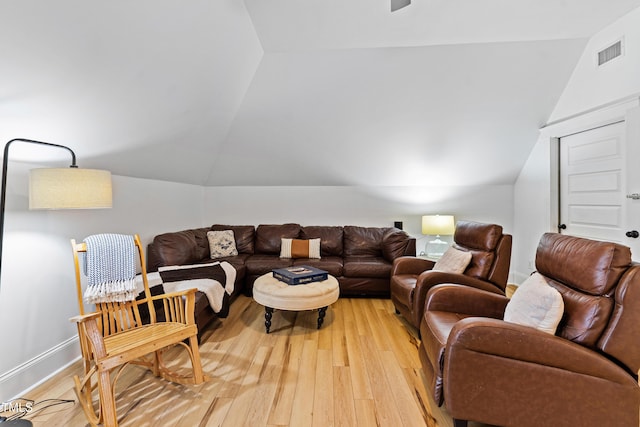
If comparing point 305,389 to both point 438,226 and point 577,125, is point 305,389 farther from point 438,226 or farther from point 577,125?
point 577,125

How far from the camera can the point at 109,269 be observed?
2021 millimetres

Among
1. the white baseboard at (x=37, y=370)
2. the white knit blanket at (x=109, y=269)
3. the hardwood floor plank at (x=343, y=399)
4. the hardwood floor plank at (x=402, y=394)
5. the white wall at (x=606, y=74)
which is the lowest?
the hardwood floor plank at (x=402, y=394)

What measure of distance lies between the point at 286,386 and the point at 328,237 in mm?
2583

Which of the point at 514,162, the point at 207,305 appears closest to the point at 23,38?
the point at 207,305

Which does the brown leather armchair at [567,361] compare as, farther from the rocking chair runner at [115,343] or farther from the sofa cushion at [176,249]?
the sofa cushion at [176,249]

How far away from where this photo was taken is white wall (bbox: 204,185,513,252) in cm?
475

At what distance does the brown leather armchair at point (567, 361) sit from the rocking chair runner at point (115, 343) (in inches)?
63.1

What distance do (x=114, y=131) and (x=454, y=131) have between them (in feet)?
12.1

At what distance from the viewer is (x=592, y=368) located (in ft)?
4.56

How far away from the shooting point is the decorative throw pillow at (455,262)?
2.78 metres

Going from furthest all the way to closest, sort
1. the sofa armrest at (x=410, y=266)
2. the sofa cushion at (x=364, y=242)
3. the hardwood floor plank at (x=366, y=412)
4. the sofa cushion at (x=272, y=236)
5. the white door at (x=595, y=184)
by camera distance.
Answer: the sofa cushion at (x=272, y=236)
the sofa cushion at (x=364, y=242)
the sofa armrest at (x=410, y=266)
the white door at (x=595, y=184)
the hardwood floor plank at (x=366, y=412)

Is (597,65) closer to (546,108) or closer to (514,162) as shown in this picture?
(546,108)

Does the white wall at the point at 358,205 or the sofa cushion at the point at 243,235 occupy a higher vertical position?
the white wall at the point at 358,205

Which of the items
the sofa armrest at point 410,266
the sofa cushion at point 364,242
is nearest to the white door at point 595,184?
the sofa armrest at point 410,266
